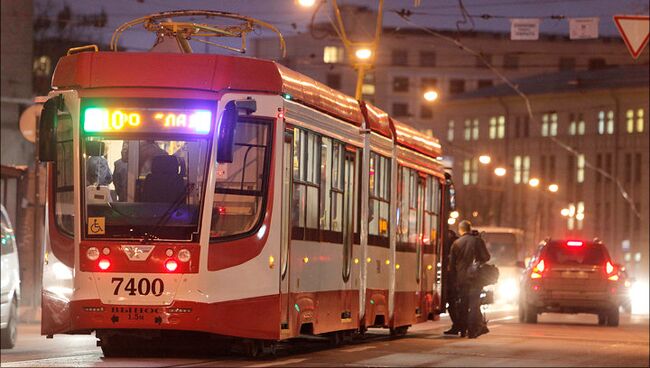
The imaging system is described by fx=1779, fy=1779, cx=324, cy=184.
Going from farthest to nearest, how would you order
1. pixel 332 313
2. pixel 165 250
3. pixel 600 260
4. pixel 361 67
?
pixel 361 67
pixel 600 260
pixel 332 313
pixel 165 250

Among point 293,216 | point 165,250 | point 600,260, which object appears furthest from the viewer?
point 600,260

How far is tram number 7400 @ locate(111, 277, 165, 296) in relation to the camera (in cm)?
1695

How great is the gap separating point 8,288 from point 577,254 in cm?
1293

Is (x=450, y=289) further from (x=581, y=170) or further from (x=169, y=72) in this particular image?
(x=581, y=170)

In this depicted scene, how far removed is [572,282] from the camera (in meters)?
32.4

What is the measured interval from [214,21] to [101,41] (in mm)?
59780

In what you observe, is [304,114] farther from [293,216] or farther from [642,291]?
[642,291]

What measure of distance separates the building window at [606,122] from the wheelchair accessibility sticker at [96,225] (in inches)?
3866

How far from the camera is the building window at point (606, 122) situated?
114 metres

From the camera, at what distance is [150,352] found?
19.1 metres

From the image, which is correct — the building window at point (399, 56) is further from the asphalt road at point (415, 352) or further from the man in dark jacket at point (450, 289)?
the asphalt road at point (415, 352)

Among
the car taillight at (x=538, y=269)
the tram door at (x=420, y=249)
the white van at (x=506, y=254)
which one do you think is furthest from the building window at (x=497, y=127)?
the tram door at (x=420, y=249)

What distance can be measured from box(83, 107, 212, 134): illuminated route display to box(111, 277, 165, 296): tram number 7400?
58.3 inches

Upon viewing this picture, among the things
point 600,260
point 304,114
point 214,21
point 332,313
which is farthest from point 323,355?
point 600,260
